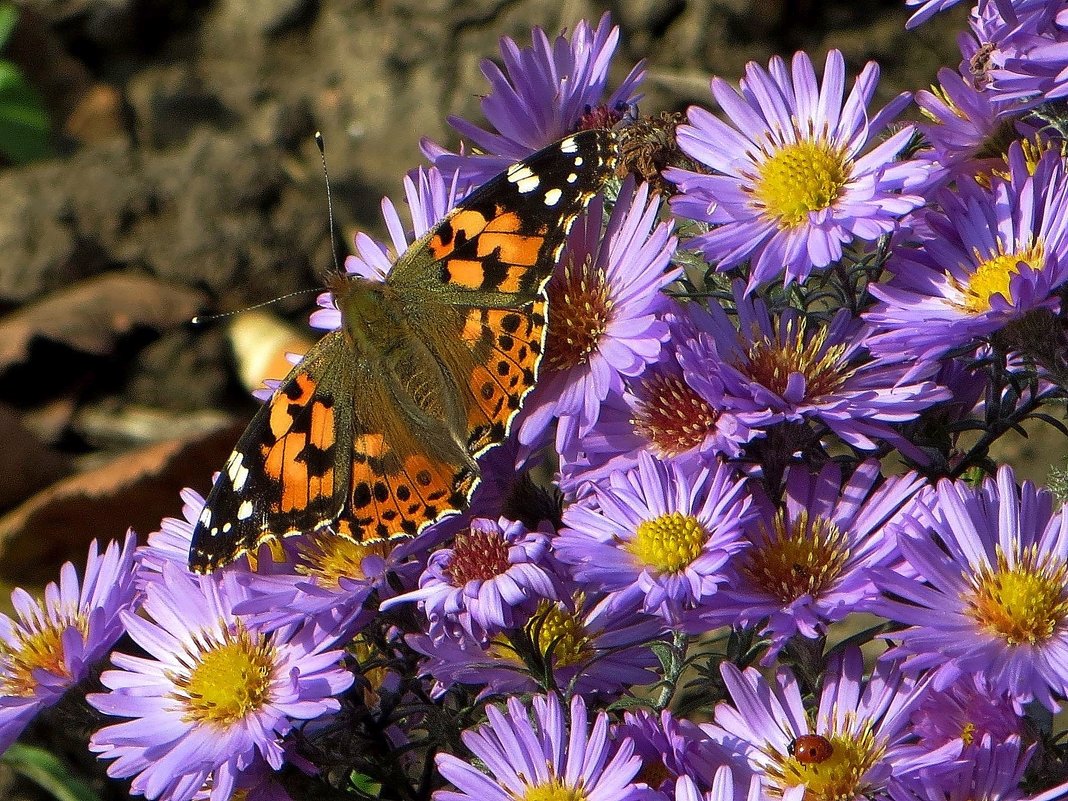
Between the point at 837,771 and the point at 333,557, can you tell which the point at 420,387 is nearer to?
the point at 333,557

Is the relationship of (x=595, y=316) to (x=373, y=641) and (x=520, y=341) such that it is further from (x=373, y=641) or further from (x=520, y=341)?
(x=373, y=641)

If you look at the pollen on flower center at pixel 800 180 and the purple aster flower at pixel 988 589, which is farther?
the pollen on flower center at pixel 800 180

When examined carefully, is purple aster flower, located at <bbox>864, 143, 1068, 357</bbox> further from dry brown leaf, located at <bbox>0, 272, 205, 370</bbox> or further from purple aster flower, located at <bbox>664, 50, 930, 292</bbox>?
dry brown leaf, located at <bbox>0, 272, 205, 370</bbox>

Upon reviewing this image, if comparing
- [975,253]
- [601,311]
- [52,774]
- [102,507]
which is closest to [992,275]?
[975,253]

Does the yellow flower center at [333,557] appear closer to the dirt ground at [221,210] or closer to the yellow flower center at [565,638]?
the yellow flower center at [565,638]

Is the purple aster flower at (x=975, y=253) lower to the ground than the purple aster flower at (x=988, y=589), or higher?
higher

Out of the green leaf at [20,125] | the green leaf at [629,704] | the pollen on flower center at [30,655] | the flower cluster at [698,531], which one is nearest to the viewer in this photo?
the flower cluster at [698,531]

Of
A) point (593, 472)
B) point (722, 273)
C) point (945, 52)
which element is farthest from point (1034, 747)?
point (945, 52)

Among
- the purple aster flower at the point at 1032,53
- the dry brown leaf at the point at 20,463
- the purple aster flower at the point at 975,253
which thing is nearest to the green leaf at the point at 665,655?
the purple aster flower at the point at 975,253
